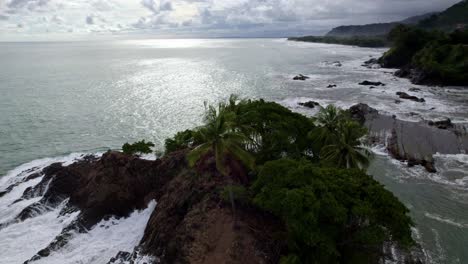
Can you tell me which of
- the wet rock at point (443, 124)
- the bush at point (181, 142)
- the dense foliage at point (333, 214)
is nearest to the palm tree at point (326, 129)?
the dense foliage at point (333, 214)

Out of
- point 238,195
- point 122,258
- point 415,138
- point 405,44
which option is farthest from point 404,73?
point 122,258

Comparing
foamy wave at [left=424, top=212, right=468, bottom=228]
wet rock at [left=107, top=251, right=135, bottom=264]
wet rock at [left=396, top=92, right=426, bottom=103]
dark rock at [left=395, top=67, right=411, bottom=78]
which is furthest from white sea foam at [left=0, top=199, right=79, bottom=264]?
dark rock at [left=395, top=67, right=411, bottom=78]

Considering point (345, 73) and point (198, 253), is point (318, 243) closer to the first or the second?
point (198, 253)

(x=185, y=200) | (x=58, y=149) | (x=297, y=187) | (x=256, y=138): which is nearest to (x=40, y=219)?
(x=185, y=200)

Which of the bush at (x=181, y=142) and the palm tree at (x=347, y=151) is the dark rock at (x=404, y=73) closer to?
the bush at (x=181, y=142)

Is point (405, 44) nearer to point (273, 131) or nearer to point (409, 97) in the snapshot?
point (409, 97)
